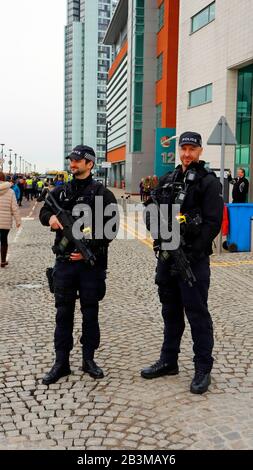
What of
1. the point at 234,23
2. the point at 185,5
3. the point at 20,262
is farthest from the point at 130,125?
the point at 20,262

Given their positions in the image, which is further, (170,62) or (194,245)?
(170,62)

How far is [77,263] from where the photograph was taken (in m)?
4.13

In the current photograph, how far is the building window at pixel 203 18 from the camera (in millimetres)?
26184

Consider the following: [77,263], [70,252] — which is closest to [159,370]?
[77,263]

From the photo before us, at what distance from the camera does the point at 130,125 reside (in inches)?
2051

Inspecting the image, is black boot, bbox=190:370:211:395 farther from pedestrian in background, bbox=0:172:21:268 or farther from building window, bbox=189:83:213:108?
building window, bbox=189:83:213:108

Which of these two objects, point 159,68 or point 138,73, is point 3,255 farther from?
point 138,73

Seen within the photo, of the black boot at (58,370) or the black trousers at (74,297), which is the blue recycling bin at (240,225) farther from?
the black boot at (58,370)

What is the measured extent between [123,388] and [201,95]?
25.7 m

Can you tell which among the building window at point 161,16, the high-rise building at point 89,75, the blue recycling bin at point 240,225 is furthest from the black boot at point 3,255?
the high-rise building at point 89,75

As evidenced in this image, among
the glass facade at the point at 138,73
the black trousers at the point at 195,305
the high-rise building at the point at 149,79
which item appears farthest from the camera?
the glass facade at the point at 138,73

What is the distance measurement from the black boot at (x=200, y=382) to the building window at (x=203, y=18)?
25.1 meters

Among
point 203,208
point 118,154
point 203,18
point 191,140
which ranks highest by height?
point 203,18

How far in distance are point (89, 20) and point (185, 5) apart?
138327 mm
